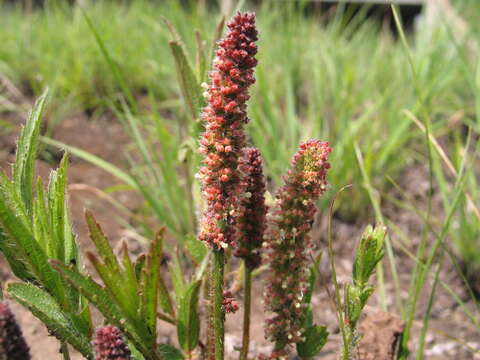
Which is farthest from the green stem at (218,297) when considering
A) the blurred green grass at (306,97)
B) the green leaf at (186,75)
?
the blurred green grass at (306,97)

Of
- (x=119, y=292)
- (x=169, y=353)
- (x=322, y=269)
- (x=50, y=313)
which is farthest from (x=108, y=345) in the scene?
(x=322, y=269)

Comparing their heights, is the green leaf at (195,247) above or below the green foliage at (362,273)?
above

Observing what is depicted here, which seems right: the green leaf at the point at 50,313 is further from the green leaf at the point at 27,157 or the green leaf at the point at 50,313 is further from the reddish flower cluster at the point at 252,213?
the reddish flower cluster at the point at 252,213

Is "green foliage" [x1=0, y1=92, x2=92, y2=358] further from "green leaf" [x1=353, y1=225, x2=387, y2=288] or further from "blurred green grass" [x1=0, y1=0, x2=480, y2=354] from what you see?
"blurred green grass" [x1=0, y1=0, x2=480, y2=354]

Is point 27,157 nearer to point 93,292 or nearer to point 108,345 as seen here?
point 93,292

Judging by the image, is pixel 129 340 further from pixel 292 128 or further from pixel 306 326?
pixel 292 128

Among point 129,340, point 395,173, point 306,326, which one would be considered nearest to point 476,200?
point 395,173
